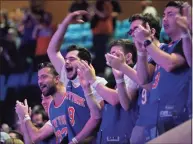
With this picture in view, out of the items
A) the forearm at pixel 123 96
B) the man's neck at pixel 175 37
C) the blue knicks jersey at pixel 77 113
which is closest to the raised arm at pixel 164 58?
the man's neck at pixel 175 37

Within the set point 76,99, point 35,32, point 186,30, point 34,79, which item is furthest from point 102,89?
point 35,32

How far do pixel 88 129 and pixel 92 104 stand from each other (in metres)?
0.25

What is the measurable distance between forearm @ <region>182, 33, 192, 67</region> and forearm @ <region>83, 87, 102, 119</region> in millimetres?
1149

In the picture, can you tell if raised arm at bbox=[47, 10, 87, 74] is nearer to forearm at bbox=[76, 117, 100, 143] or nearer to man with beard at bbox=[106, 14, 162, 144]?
forearm at bbox=[76, 117, 100, 143]

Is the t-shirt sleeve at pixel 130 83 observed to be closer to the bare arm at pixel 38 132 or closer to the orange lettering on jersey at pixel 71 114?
the orange lettering on jersey at pixel 71 114

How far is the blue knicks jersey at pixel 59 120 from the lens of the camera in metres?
5.95

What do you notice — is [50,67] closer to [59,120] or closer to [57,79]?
[57,79]

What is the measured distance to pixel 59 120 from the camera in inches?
235

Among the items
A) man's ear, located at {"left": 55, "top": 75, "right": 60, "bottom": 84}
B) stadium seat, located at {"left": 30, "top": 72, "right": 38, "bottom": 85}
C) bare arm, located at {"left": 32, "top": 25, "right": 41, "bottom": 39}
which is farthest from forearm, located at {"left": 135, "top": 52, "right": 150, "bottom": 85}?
bare arm, located at {"left": 32, "top": 25, "right": 41, "bottom": 39}

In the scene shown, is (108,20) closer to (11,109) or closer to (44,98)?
(11,109)

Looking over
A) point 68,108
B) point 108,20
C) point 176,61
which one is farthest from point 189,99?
point 108,20

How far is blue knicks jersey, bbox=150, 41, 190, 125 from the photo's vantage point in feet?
15.3

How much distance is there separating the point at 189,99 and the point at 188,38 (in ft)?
1.47

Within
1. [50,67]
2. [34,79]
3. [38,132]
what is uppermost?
[50,67]
